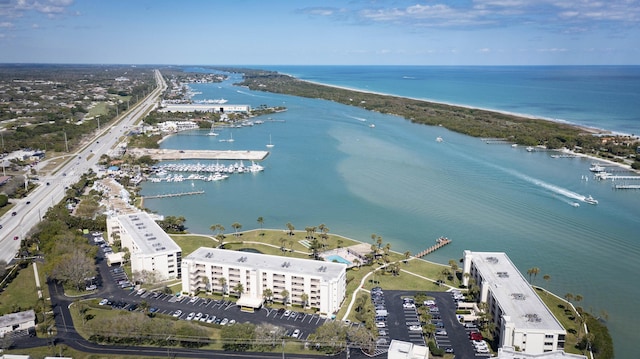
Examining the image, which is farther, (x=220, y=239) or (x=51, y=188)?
(x=51, y=188)

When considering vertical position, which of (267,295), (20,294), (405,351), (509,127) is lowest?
(20,294)

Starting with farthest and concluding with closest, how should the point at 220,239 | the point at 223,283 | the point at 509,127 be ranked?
the point at 509,127, the point at 220,239, the point at 223,283

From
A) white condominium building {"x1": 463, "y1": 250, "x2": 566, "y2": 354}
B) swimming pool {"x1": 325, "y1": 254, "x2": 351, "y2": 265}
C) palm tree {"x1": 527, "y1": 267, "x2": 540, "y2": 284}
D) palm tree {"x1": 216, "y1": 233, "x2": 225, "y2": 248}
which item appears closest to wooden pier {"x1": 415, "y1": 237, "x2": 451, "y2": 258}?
white condominium building {"x1": 463, "y1": 250, "x2": 566, "y2": 354}

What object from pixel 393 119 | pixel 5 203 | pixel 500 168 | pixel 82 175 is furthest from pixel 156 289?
pixel 393 119

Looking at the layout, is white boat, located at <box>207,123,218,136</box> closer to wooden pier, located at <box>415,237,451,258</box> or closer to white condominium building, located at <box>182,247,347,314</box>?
wooden pier, located at <box>415,237,451,258</box>

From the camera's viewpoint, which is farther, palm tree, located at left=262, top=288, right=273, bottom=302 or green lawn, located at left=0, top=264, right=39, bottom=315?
palm tree, located at left=262, top=288, right=273, bottom=302

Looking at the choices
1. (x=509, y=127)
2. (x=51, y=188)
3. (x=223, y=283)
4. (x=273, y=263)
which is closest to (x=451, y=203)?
(x=273, y=263)

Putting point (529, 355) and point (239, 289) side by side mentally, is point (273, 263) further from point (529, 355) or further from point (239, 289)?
point (529, 355)
